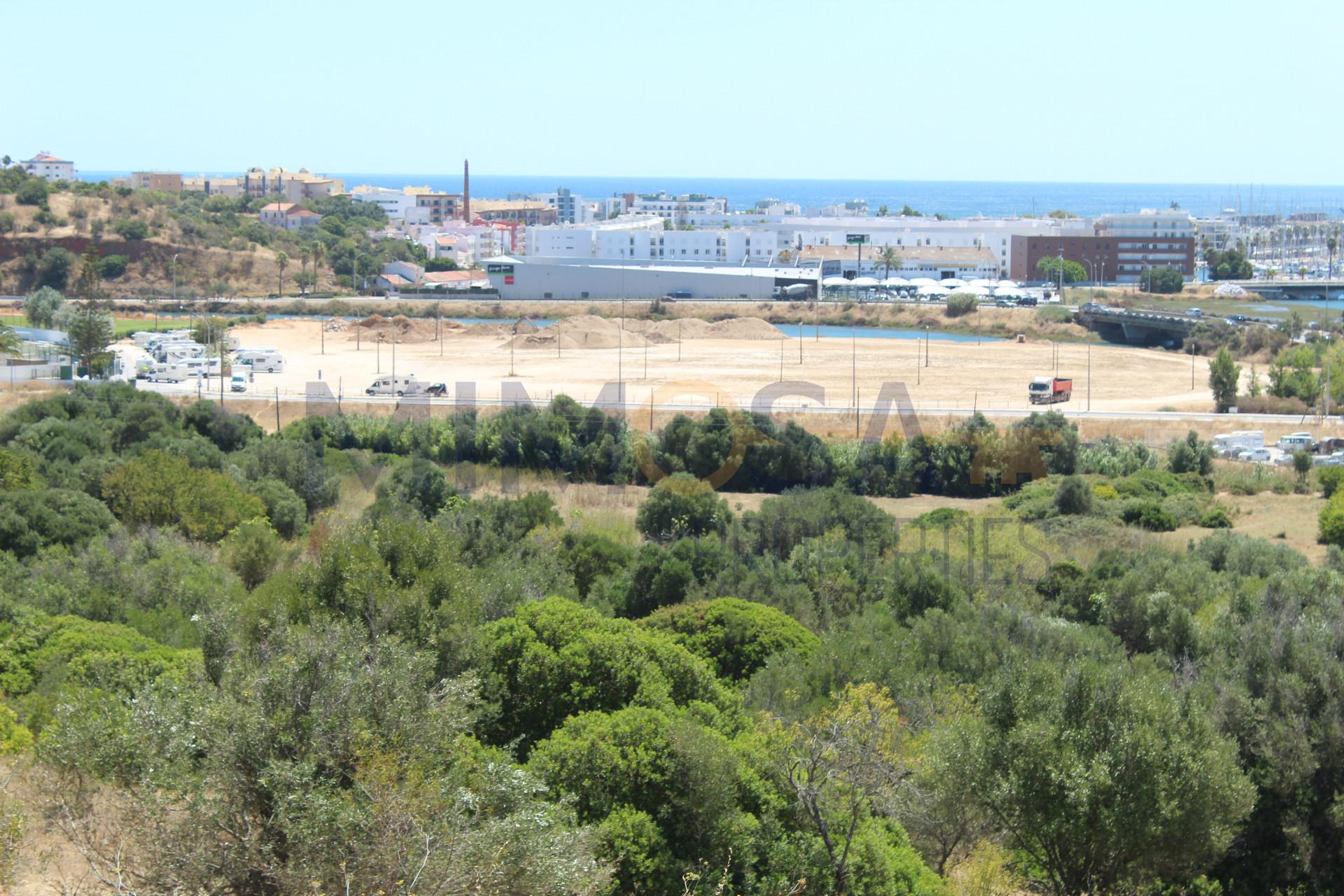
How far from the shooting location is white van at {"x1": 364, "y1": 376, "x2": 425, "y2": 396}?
1721 inches

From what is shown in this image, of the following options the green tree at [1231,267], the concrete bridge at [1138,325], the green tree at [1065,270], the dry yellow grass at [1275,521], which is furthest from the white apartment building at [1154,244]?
the dry yellow grass at [1275,521]

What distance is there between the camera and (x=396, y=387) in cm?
4409

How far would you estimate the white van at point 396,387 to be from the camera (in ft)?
143

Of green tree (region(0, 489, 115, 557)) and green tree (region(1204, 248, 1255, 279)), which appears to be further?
green tree (region(1204, 248, 1255, 279))

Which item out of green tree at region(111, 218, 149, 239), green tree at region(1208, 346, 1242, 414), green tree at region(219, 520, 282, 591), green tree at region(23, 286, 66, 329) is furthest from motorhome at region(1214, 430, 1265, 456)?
green tree at region(111, 218, 149, 239)

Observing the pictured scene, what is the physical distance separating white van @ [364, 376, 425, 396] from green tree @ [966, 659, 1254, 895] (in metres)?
36.1

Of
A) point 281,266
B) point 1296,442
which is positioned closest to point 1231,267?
point 281,266

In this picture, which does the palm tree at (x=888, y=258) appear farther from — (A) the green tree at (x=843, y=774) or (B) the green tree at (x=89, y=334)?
(A) the green tree at (x=843, y=774)

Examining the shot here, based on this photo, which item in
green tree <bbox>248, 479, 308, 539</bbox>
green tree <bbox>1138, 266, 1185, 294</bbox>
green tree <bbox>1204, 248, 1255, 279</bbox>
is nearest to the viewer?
green tree <bbox>248, 479, 308, 539</bbox>

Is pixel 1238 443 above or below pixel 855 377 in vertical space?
below

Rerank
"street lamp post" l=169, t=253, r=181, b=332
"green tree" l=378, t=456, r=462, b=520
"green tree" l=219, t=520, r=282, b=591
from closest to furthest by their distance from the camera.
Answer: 1. "green tree" l=219, t=520, r=282, b=591
2. "green tree" l=378, t=456, r=462, b=520
3. "street lamp post" l=169, t=253, r=181, b=332

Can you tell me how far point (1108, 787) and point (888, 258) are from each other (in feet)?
288

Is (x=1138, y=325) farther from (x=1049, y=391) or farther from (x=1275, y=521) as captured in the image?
(x=1275, y=521)

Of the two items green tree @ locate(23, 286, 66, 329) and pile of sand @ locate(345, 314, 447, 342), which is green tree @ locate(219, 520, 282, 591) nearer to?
pile of sand @ locate(345, 314, 447, 342)
